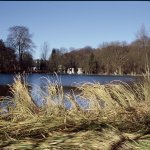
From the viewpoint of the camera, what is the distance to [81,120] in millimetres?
6180

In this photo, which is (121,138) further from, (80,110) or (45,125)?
(80,110)

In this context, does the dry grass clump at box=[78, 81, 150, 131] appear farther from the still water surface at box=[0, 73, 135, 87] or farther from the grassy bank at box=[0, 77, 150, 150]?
the still water surface at box=[0, 73, 135, 87]

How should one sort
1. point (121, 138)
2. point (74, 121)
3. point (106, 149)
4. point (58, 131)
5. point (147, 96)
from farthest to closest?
1. point (147, 96)
2. point (74, 121)
3. point (58, 131)
4. point (121, 138)
5. point (106, 149)

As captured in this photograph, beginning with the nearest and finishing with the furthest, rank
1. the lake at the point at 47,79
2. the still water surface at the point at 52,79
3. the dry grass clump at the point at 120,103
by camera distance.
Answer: the dry grass clump at the point at 120,103 < the lake at the point at 47,79 < the still water surface at the point at 52,79

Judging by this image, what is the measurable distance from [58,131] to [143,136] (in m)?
1.19

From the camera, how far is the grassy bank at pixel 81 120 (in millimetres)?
5020

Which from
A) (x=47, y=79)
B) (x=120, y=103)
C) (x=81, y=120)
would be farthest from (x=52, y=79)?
(x=81, y=120)

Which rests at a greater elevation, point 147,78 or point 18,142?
point 147,78

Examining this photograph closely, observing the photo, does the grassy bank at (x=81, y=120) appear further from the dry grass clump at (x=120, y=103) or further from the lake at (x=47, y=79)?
the lake at (x=47, y=79)

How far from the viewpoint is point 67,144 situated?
4.95m

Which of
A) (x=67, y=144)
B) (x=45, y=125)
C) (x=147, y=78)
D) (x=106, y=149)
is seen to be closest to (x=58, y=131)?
(x=45, y=125)

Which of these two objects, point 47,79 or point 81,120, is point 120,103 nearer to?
point 81,120

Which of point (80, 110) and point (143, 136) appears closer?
point (143, 136)

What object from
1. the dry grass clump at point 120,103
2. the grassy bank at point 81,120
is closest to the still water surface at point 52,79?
the grassy bank at point 81,120
